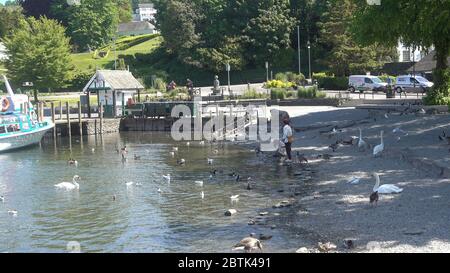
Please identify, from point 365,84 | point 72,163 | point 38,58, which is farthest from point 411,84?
point 72,163

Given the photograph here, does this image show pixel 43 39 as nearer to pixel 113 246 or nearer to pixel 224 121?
pixel 224 121

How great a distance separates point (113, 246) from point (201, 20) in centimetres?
8299

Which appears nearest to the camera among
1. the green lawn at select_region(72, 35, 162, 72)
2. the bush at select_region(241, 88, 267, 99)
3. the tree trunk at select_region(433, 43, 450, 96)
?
the tree trunk at select_region(433, 43, 450, 96)

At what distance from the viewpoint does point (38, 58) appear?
234ft

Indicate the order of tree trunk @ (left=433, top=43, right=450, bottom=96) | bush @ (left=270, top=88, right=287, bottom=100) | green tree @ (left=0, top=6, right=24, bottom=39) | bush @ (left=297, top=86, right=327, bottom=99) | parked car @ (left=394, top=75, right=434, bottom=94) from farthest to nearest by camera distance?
1. green tree @ (left=0, top=6, right=24, bottom=39)
2. parked car @ (left=394, top=75, right=434, bottom=94)
3. bush @ (left=270, top=88, right=287, bottom=100)
4. bush @ (left=297, top=86, right=327, bottom=99)
5. tree trunk @ (left=433, top=43, right=450, bottom=96)

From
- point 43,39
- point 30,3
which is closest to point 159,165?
point 43,39

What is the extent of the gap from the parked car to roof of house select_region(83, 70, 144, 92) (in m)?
28.0

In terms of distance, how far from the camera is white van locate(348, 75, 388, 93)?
225 feet

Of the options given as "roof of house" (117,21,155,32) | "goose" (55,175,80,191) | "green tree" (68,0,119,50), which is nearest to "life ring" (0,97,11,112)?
"goose" (55,175,80,191)

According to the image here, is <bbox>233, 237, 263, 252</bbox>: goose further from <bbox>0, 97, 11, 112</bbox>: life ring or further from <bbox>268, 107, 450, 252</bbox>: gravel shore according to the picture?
<bbox>0, 97, 11, 112</bbox>: life ring

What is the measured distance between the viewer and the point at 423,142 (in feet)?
96.7

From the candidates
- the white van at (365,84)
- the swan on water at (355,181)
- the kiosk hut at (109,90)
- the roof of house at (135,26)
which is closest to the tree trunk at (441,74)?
the swan on water at (355,181)

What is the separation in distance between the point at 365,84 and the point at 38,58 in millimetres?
37508

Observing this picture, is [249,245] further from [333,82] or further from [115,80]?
[333,82]
